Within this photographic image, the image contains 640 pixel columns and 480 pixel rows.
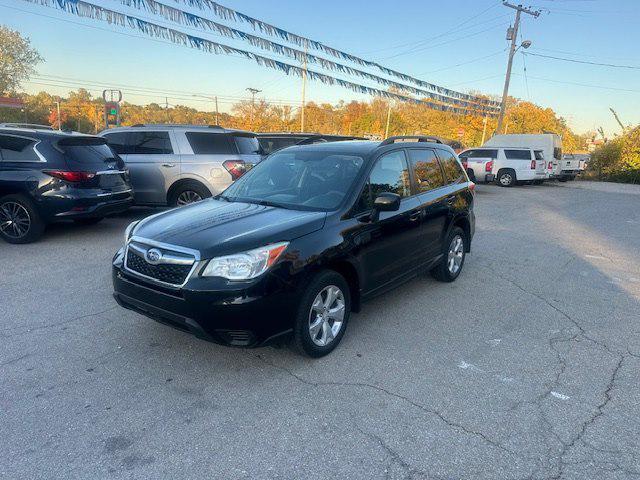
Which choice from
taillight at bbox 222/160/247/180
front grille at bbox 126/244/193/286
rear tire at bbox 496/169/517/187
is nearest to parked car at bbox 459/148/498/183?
rear tire at bbox 496/169/517/187

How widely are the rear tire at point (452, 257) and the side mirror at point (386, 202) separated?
1633 millimetres

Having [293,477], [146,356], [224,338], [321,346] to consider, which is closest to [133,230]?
[146,356]

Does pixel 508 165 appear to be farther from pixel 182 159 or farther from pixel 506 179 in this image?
pixel 182 159

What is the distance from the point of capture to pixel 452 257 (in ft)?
18.4

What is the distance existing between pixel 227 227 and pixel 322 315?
102 centimetres

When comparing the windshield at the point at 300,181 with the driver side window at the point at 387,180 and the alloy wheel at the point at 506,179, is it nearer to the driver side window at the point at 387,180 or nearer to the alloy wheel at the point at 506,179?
the driver side window at the point at 387,180

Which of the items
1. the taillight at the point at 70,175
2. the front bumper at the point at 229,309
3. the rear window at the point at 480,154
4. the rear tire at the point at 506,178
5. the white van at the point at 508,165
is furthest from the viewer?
the rear window at the point at 480,154

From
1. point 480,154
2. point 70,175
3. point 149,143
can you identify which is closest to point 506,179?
point 480,154

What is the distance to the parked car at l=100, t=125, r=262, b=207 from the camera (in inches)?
323

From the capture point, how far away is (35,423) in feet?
8.91

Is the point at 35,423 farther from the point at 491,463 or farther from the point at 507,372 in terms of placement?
the point at 507,372

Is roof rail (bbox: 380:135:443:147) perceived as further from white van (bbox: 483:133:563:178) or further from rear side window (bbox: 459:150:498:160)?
white van (bbox: 483:133:563:178)

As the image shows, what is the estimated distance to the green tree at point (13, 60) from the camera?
48312 millimetres

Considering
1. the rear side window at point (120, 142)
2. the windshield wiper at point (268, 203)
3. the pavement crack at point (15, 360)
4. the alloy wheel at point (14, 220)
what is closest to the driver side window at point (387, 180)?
the windshield wiper at point (268, 203)
